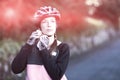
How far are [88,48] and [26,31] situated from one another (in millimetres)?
359

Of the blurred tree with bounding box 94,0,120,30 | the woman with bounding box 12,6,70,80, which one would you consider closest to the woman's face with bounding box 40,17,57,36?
the woman with bounding box 12,6,70,80

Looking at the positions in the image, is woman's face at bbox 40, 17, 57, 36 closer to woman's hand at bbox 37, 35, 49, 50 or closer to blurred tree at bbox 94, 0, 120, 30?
woman's hand at bbox 37, 35, 49, 50

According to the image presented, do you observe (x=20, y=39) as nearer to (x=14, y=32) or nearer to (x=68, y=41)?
(x=14, y=32)

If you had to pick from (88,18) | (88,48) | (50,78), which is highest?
(88,18)

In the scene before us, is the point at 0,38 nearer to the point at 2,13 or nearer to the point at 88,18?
the point at 2,13

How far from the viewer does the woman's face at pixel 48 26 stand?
7.04ft

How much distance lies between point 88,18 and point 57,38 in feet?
0.70

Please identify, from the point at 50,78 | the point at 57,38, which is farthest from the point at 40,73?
the point at 57,38

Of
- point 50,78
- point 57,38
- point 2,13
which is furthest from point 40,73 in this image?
point 2,13

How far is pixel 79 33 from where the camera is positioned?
2.20 meters

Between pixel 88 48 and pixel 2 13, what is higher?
pixel 2 13

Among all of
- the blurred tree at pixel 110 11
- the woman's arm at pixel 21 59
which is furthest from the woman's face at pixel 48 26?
the blurred tree at pixel 110 11

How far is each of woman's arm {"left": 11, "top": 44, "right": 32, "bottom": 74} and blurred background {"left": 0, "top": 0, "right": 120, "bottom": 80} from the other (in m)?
0.03

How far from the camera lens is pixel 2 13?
2174mm
